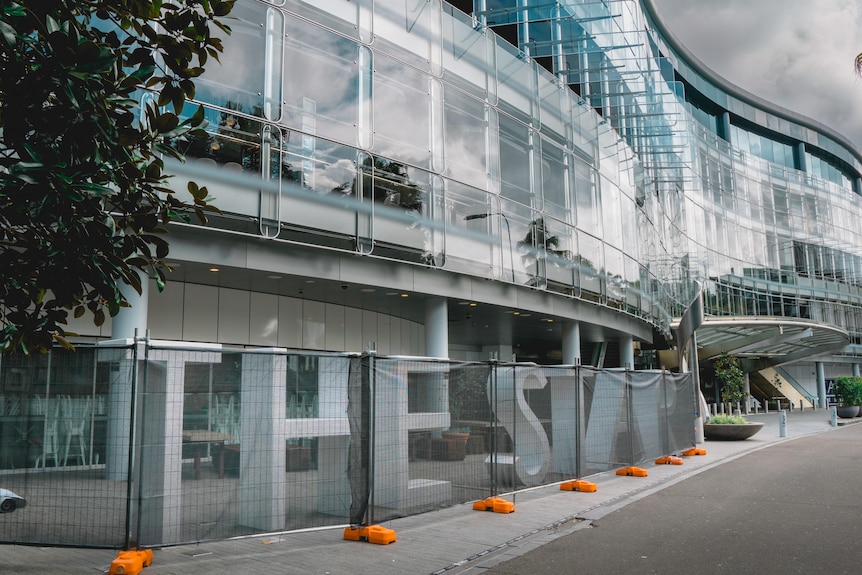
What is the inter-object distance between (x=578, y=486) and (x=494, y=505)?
8.93ft

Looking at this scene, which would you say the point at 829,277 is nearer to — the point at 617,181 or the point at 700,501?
the point at 617,181

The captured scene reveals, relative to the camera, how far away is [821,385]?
6531 cm

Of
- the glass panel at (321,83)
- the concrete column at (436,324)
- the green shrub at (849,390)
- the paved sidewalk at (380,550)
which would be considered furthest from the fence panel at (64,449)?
the green shrub at (849,390)

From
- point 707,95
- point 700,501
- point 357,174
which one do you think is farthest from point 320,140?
point 707,95

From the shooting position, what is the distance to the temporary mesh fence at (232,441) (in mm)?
7055

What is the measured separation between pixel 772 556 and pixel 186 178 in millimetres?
11037

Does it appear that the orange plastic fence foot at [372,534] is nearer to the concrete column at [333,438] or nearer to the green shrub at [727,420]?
the concrete column at [333,438]

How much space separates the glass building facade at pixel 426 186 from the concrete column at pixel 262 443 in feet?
21.8

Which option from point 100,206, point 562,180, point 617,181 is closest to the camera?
point 100,206

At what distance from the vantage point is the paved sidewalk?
7324 millimetres

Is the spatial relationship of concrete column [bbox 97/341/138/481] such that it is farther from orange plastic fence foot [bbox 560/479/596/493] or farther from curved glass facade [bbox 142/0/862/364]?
orange plastic fence foot [bbox 560/479/596/493]

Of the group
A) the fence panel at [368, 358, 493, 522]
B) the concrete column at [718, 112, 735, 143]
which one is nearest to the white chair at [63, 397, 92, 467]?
the fence panel at [368, 358, 493, 522]

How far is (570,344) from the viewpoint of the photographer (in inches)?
1007

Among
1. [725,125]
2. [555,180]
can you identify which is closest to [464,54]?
[555,180]
